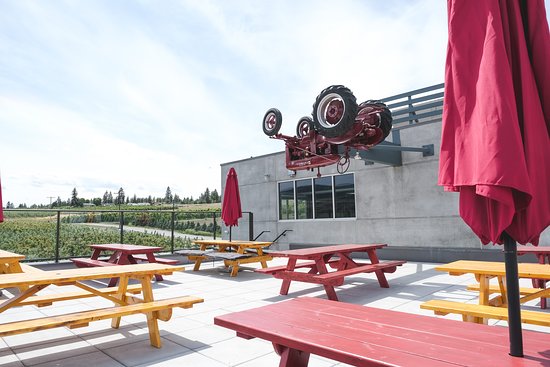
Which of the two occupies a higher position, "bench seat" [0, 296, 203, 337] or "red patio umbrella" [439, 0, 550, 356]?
"red patio umbrella" [439, 0, 550, 356]


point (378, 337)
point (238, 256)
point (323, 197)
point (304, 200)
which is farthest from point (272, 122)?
point (378, 337)

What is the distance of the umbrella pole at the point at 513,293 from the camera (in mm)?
1344

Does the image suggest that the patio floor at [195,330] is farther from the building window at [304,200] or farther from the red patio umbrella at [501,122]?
the building window at [304,200]

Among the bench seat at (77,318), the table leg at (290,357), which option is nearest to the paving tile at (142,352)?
the bench seat at (77,318)

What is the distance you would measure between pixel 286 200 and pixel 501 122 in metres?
11.1

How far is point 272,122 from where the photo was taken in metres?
7.80

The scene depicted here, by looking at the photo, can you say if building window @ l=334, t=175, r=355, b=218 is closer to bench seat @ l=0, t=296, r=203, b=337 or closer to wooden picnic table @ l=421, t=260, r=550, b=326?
wooden picnic table @ l=421, t=260, r=550, b=326

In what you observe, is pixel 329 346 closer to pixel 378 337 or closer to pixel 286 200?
pixel 378 337

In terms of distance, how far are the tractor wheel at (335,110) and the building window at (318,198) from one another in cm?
455

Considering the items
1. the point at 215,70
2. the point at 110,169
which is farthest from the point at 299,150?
the point at 110,169

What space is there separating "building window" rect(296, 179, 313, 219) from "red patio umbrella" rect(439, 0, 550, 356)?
10.2 meters

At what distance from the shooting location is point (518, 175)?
1223 mm

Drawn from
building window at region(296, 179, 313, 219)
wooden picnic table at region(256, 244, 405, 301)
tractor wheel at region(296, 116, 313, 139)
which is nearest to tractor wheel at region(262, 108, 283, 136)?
tractor wheel at region(296, 116, 313, 139)

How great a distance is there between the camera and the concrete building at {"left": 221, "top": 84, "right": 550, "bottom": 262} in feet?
28.6
